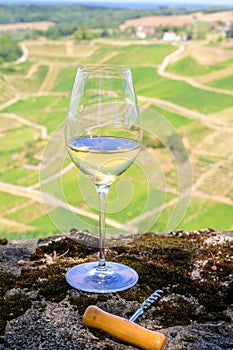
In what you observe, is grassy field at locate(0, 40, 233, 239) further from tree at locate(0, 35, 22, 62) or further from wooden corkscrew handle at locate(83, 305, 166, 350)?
wooden corkscrew handle at locate(83, 305, 166, 350)

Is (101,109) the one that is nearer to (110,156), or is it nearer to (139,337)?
(110,156)

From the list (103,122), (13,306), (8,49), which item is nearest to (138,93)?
(8,49)

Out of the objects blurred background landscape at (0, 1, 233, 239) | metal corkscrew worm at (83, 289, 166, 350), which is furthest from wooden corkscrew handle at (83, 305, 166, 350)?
blurred background landscape at (0, 1, 233, 239)

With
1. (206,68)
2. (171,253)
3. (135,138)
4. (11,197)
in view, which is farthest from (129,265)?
(206,68)

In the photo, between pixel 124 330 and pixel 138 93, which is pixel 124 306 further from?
pixel 138 93

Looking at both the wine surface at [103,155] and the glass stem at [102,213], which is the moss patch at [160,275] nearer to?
the glass stem at [102,213]

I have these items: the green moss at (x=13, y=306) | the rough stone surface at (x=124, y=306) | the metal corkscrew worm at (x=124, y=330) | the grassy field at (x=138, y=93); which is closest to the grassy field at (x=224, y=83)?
the grassy field at (x=138, y=93)
